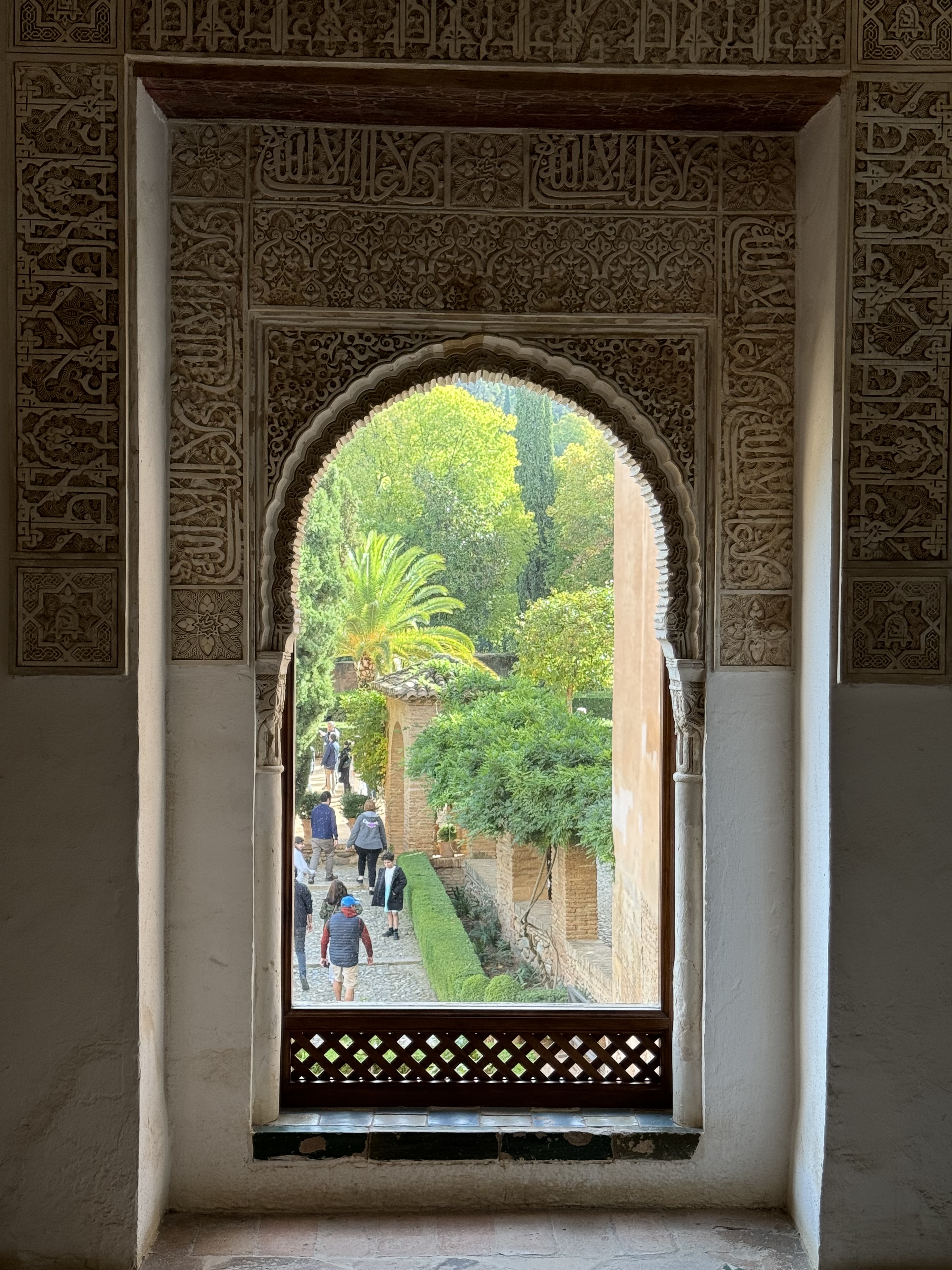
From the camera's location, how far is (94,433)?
3.04 m

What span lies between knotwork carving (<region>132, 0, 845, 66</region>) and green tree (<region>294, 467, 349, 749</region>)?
9.21 metres

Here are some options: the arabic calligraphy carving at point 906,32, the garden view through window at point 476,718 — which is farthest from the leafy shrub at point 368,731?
the arabic calligraphy carving at point 906,32

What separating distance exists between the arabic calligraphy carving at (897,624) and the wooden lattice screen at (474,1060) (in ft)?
4.70

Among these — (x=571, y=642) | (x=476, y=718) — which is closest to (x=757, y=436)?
(x=476, y=718)

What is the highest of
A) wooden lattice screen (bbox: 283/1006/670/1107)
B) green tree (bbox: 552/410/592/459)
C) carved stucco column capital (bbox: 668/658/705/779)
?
green tree (bbox: 552/410/592/459)

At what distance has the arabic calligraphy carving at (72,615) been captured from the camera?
3035 millimetres

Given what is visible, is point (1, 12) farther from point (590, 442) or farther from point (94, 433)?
point (590, 442)

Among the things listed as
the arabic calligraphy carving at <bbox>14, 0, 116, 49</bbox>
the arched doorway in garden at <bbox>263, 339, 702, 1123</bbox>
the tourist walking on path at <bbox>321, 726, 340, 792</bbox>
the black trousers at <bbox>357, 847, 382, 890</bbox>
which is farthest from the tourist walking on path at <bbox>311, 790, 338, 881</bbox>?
the arabic calligraphy carving at <bbox>14, 0, 116, 49</bbox>

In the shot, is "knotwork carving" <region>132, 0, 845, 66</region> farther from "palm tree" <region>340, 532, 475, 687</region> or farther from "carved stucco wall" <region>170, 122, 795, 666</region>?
"palm tree" <region>340, 532, 475, 687</region>

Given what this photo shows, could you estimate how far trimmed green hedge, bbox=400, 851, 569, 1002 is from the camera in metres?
11.4

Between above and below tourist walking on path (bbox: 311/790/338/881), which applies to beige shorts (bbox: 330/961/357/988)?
below

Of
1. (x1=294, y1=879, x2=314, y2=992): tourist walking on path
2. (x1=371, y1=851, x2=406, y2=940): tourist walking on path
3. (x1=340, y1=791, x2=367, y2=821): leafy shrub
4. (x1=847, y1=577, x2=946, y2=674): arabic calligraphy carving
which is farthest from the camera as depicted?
(x1=340, y1=791, x2=367, y2=821): leafy shrub

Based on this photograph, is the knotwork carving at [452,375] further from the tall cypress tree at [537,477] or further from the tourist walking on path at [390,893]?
the tall cypress tree at [537,477]

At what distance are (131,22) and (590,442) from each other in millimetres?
17038
